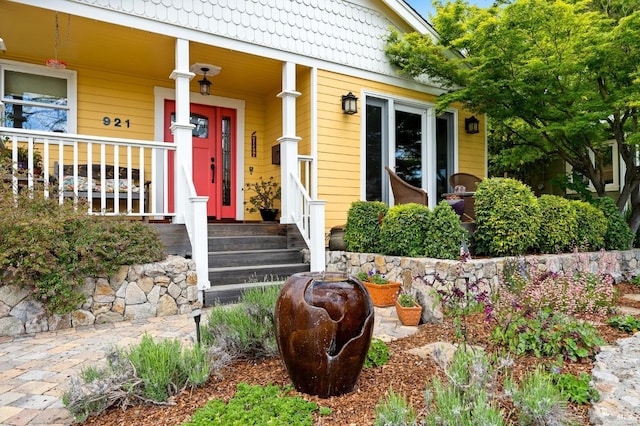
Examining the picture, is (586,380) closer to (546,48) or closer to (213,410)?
(213,410)

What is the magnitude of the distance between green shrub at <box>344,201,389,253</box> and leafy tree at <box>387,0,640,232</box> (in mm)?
2648

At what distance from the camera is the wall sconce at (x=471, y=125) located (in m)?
7.88

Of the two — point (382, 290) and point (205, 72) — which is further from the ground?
point (205, 72)

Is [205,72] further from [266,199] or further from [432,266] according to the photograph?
[432,266]

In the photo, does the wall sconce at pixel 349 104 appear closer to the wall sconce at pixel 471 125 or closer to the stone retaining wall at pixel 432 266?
the stone retaining wall at pixel 432 266

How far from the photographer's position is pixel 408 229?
476cm

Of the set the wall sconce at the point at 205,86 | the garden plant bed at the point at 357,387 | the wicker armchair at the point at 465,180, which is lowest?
the garden plant bed at the point at 357,387

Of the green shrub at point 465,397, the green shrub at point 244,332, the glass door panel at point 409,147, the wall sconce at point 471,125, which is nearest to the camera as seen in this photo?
the green shrub at point 465,397

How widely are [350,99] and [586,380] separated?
16.5ft

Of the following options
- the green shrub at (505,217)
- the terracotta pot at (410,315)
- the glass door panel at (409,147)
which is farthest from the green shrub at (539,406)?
the glass door panel at (409,147)

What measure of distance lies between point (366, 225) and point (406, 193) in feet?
3.03

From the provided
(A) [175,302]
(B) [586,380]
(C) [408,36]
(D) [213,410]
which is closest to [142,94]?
(A) [175,302]

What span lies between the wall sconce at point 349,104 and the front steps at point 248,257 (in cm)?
202

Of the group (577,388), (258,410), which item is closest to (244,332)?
(258,410)
